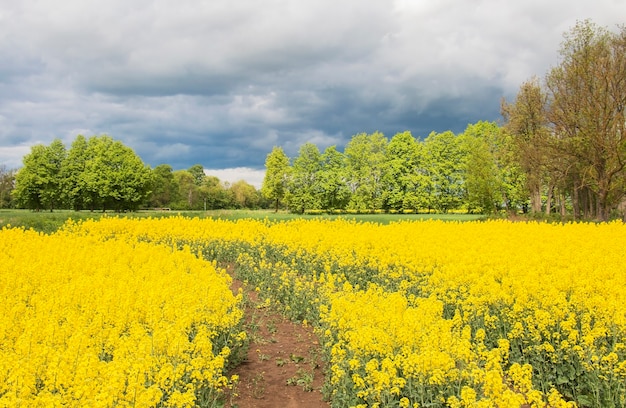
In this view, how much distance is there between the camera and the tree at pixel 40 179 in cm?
6366

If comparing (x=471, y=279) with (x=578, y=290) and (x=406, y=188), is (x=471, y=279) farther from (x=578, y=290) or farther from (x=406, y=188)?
(x=406, y=188)

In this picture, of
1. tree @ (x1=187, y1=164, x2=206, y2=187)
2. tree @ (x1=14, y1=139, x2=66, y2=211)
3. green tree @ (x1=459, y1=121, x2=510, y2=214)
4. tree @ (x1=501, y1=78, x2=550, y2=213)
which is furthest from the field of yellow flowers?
tree @ (x1=187, y1=164, x2=206, y2=187)

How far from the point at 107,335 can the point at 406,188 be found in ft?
194

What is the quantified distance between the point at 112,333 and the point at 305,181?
59.1m

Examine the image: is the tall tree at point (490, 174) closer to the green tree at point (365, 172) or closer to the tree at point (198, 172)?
the green tree at point (365, 172)

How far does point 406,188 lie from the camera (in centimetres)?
6384

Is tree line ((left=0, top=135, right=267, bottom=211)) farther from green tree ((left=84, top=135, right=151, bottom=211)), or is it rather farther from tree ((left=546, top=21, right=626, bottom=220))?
tree ((left=546, top=21, right=626, bottom=220))

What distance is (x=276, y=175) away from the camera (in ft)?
228

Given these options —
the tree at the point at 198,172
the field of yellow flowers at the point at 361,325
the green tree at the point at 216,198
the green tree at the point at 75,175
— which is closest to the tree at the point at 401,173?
the green tree at the point at 75,175

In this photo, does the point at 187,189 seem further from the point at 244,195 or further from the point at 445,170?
the point at 445,170

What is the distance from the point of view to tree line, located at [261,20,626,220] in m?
34.4

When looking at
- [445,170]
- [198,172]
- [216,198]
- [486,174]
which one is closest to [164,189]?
[216,198]

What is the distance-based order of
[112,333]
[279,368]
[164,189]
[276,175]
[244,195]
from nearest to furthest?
[112,333], [279,368], [276,175], [164,189], [244,195]

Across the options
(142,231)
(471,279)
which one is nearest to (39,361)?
(471,279)
